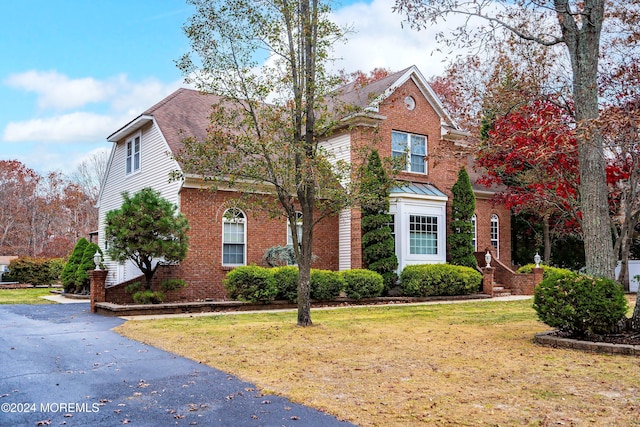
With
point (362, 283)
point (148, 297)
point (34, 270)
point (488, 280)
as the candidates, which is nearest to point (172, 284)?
point (148, 297)

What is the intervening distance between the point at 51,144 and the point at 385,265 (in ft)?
111

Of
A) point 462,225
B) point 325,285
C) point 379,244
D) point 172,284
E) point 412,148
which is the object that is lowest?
point 325,285

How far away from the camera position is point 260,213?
60.3 feet

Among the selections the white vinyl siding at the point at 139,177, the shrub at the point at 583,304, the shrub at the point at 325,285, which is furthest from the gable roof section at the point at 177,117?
the shrub at the point at 583,304

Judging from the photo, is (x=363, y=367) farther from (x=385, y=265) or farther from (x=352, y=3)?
(x=385, y=265)

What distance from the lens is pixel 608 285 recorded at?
29.8 feet

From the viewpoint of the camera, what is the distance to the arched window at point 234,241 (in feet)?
60.7

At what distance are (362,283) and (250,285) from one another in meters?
3.99

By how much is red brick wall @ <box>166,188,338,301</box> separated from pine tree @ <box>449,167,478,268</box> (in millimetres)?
7162

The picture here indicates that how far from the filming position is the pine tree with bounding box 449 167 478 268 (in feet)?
70.8

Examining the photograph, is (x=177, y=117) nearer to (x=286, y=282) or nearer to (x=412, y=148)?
(x=286, y=282)

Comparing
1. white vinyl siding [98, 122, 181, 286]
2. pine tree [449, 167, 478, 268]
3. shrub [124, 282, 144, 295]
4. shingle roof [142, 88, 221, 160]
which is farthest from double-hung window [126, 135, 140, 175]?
pine tree [449, 167, 478, 268]

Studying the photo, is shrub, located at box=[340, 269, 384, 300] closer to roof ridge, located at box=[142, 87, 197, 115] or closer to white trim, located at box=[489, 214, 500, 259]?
roof ridge, located at box=[142, 87, 197, 115]

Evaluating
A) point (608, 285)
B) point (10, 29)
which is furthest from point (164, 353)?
point (10, 29)
